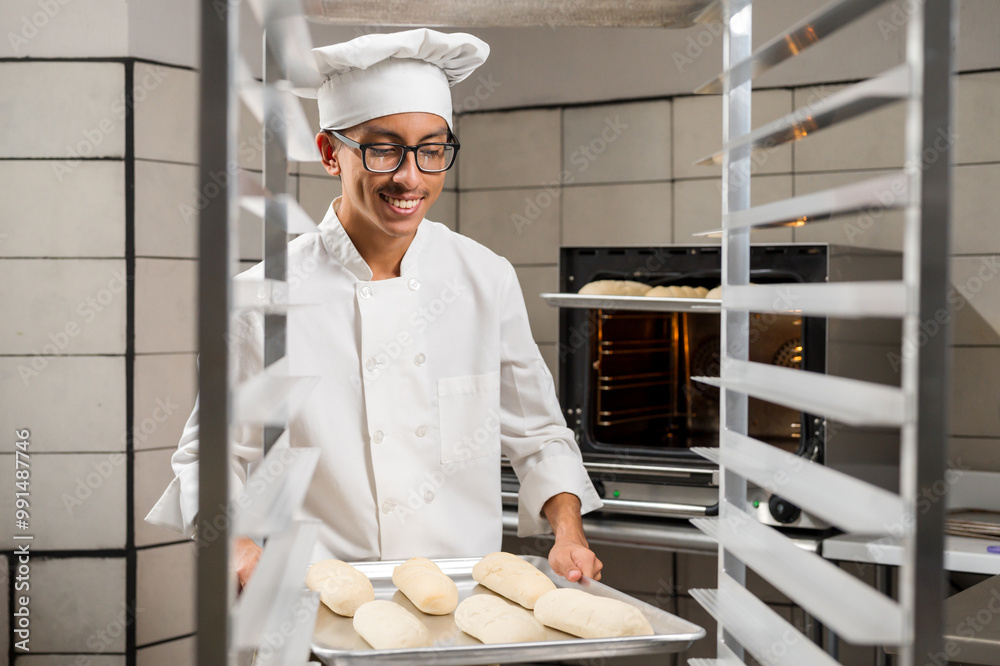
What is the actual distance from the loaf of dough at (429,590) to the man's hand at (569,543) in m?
0.21

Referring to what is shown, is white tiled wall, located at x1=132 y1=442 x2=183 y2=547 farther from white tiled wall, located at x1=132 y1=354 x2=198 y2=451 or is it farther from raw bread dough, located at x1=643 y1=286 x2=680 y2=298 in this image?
raw bread dough, located at x1=643 y1=286 x2=680 y2=298

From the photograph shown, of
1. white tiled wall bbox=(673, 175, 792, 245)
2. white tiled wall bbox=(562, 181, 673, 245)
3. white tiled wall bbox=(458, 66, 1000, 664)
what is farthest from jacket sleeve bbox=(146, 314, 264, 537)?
white tiled wall bbox=(562, 181, 673, 245)

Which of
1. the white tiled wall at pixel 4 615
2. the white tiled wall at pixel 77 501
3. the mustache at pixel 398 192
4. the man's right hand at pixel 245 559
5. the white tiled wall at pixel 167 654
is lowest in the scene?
the white tiled wall at pixel 167 654

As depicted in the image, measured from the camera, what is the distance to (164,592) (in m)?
2.71

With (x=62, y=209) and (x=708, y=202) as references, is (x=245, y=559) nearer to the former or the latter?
(x=62, y=209)

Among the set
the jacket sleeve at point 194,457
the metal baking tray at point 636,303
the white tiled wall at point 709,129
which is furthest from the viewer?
the white tiled wall at point 709,129

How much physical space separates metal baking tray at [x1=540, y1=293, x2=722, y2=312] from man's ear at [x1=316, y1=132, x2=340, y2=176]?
→ 96 centimetres

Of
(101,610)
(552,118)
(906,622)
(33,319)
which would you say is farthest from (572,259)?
(906,622)

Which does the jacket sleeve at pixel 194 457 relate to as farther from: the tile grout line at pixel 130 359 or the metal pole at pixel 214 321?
the tile grout line at pixel 130 359

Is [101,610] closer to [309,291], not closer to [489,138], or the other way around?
[309,291]

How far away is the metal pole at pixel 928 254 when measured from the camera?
53cm

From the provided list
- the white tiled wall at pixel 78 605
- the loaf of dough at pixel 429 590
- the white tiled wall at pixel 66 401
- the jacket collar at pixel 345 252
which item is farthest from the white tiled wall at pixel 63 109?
the loaf of dough at pixel 429 590

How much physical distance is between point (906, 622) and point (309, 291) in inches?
49.0

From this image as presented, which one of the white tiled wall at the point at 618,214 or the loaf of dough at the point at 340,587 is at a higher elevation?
the white tiled wall at the point at 618,214
